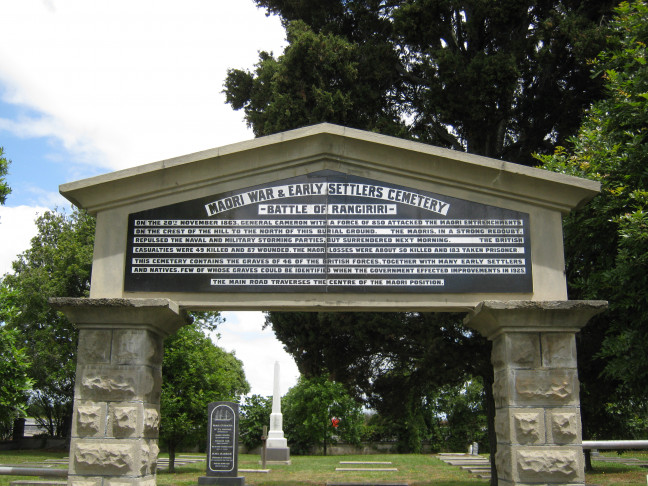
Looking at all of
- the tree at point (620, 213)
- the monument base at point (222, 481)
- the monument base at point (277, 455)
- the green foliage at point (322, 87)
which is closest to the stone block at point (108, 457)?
the tree at point (620, 213)

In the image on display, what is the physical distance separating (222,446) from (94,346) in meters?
9.26

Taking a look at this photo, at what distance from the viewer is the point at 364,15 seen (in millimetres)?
17719

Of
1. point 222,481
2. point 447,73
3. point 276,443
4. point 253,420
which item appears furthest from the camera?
point 253,420

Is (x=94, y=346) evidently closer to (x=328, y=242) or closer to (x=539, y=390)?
(x=328, y=242)

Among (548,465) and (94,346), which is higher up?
(94,346)

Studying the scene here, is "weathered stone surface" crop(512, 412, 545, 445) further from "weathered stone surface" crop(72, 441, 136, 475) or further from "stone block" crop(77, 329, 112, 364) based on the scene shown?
"stone block" crop(77, 329, 112, 364)

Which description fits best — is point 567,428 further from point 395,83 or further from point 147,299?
point 395,83

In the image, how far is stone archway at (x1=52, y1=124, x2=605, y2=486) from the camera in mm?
6621

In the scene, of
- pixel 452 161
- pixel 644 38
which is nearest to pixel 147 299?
pixel 452 161

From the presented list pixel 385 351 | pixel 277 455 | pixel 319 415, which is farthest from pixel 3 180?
pixel 319 415

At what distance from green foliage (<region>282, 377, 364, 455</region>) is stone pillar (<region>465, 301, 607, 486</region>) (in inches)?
874

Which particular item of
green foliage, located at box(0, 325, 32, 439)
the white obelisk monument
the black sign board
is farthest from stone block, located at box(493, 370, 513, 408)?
the white obelisk monument

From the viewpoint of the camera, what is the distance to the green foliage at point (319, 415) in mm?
29906

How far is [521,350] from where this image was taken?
671 cm
